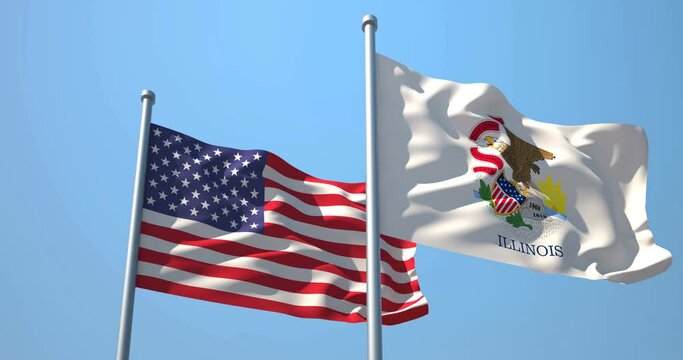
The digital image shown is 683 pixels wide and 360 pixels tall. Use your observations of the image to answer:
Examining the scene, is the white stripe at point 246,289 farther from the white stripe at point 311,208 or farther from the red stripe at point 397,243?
the white stripe at point 311,208

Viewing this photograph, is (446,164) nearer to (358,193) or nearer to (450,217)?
(450,217)

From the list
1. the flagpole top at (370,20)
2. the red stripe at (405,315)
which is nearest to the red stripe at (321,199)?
the red stripe at (405,315)

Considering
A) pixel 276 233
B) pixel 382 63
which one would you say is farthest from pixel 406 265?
pixel 382 63

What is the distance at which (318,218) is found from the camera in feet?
36.4

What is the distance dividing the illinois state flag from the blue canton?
247 centimetres

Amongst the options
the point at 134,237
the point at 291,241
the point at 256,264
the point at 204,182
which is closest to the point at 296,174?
the point at 291,241

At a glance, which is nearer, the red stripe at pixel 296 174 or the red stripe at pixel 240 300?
the red stripe at pixel 240 300

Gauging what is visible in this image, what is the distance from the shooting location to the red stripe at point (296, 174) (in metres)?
11.3

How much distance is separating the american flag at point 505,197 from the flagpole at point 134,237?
14.6 ft

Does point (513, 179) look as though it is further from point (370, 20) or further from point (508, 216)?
point (370, 20)

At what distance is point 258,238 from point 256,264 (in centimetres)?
42

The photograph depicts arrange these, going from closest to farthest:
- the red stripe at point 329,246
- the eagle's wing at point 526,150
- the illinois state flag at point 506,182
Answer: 1. the illinois state flag at point 506,182
2. the eagle's wing at point 526,150
3. the red stripe at point 329,246

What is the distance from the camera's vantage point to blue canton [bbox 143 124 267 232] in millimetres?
10344

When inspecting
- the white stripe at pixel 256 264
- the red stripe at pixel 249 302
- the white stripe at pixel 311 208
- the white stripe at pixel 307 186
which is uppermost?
the white stripe at pixel 307 186
